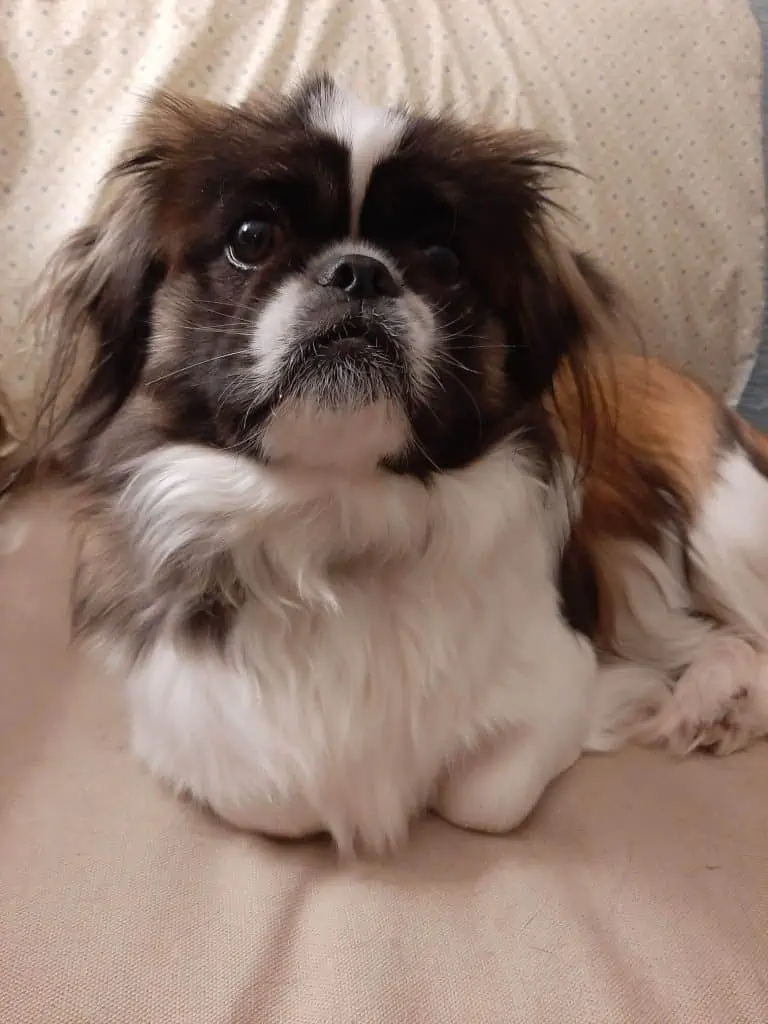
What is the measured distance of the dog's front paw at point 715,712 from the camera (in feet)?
3.80

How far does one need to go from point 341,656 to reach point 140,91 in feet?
2.88

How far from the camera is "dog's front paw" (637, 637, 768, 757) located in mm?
1157

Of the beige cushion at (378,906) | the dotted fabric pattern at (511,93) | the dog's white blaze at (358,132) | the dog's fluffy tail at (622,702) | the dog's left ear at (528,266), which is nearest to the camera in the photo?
the beige cushion at (378,906)

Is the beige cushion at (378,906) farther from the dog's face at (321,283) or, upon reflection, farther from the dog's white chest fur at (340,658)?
the dog's face at (321,283)

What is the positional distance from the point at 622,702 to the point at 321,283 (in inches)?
26.2

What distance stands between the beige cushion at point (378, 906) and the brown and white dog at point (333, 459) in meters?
0.05

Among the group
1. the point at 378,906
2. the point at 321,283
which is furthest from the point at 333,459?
the point at 378,906

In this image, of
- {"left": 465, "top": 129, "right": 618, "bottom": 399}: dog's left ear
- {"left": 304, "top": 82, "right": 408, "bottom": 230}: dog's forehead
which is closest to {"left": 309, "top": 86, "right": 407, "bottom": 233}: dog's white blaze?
{"left": 304, "top": 82, "right": 408, "bottom": 230}: dog's forehead

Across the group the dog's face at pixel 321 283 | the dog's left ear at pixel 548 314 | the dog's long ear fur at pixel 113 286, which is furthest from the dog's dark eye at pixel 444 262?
the dog's long ear fur at pixel 113 286

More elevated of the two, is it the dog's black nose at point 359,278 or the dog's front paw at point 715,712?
the dog's black nose at point 359,278

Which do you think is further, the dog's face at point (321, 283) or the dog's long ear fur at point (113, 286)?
the dog's long ear fur at point (113, 286)

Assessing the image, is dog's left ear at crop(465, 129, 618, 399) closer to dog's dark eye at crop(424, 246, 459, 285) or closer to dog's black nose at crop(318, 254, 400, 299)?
dog's dark eye at crop(424, 246, 459, 285)

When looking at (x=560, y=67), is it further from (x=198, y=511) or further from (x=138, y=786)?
(x=138, y=786)

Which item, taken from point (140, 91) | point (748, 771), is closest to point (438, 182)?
point (140, 91)
